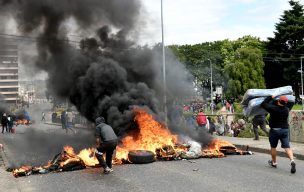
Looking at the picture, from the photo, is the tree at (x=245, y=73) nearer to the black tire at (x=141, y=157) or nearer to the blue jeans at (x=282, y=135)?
the black tire at (x=141, y=157)

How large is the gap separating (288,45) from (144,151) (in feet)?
182

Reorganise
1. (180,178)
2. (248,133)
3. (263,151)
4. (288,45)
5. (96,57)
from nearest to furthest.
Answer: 1. (180,178)
2. (263,151)
3. (96,57)
4. (248,133)
5. (288,45)

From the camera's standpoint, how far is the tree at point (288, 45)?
5844cm

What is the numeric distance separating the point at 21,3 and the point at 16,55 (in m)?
3.41

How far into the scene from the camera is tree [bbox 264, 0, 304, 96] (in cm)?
5844

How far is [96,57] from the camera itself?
48.5ft

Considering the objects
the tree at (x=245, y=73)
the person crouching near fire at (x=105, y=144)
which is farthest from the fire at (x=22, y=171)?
the tree at (x=245, y=73)

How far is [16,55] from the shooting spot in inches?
652

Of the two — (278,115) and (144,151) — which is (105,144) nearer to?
(144,151)

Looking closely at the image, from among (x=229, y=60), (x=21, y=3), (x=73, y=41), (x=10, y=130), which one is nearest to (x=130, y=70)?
(x=73, y=41)

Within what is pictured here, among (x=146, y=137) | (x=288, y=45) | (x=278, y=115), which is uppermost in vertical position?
(x=288, y=45)

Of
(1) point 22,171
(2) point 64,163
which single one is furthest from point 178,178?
(1) point 22,171

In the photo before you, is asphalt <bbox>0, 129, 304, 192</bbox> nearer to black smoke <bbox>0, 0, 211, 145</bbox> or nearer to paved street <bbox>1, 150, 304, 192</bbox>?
paved street <bbox>1, 150, 304, 192</bbox>

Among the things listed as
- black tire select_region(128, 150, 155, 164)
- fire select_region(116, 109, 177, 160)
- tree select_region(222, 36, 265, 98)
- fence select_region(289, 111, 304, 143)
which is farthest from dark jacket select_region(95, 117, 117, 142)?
tree select_region(222, 36, 265, 98)
